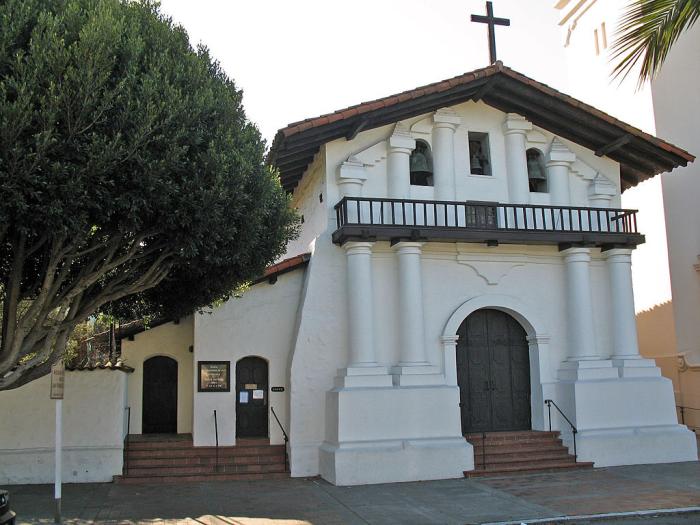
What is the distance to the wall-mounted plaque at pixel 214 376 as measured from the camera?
14.7m

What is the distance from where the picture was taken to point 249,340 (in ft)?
49.3

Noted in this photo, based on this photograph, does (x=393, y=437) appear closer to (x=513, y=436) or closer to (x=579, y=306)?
(x=513, y=436)

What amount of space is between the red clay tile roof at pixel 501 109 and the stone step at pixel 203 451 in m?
6.03

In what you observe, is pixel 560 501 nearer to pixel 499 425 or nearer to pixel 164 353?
pixel 499 425

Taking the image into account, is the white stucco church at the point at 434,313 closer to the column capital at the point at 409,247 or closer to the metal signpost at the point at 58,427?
the column capital at the point at 409,247

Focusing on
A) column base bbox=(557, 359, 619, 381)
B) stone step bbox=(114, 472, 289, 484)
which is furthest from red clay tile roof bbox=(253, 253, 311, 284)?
column base bbox=(557, 359, 619, 381)

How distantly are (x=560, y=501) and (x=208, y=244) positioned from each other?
673 cm

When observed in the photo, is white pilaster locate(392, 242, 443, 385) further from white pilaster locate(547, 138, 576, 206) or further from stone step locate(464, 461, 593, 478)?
white pilaster locate(547, 138, 576, 206)

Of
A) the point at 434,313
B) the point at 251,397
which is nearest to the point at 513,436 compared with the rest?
the point at 434,313

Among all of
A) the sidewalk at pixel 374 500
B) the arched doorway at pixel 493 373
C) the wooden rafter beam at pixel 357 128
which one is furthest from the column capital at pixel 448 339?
the wooden rafter beam at pixel 357 128

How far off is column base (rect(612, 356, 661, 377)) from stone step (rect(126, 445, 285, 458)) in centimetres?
734

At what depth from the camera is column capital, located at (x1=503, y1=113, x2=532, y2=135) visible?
16.1 m

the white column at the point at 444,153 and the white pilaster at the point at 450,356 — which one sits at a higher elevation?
the white column at the point at 444,153

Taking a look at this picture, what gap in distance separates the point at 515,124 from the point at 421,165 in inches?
94.8
